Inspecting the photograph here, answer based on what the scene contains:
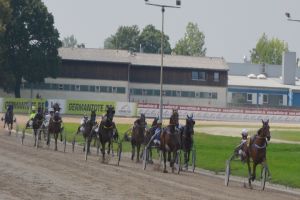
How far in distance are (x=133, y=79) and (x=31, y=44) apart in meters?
18.2

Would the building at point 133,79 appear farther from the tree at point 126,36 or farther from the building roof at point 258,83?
the tree at point 126,36

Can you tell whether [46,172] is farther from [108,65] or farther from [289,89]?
[289,89]

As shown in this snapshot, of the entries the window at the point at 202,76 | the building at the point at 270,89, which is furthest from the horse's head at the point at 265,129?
the building at the point at 270,89

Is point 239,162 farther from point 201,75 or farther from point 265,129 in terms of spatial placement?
point 201,75

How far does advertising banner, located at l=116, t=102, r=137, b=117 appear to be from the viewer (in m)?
88.2

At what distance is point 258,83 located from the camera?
132 meters

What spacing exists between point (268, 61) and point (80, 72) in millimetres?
92053

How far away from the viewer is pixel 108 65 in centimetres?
10581

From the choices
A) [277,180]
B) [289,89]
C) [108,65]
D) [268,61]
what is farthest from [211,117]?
[268,61]

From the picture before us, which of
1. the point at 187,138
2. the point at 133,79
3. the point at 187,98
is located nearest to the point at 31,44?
the point at 133,79

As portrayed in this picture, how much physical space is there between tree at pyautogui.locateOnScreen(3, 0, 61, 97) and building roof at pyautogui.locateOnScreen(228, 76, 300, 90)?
1523 inches

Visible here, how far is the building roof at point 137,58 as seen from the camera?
106 meters

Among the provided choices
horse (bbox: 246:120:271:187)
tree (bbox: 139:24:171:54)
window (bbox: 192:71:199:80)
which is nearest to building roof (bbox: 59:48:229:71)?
window (bbox: 192:71:199:80)

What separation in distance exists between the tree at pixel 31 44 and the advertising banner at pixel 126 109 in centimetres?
1087
